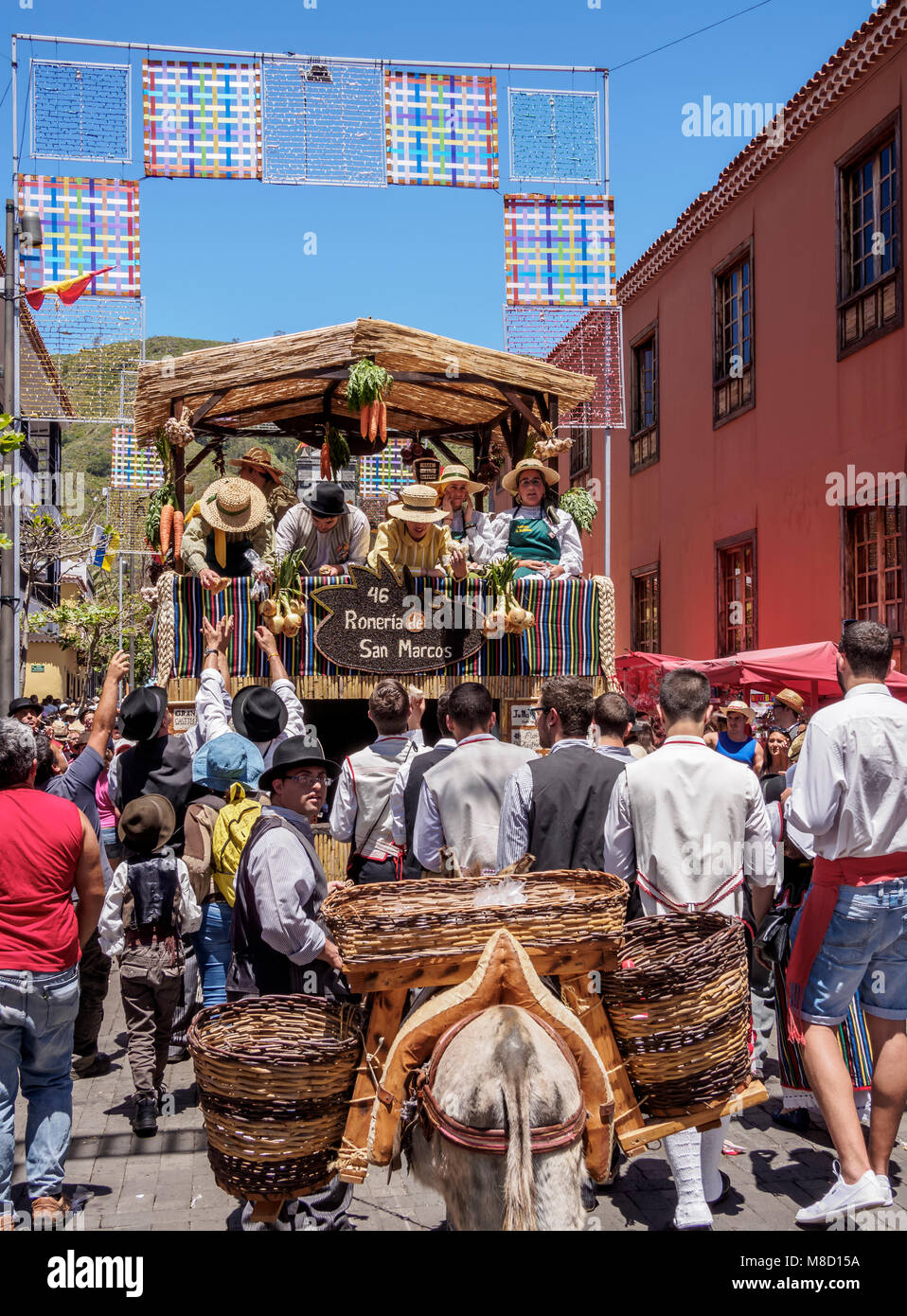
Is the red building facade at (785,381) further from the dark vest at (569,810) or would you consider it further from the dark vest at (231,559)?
the dark vest at (569,810)

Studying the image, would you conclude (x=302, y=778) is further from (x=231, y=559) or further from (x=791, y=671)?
(x=791, y=671)

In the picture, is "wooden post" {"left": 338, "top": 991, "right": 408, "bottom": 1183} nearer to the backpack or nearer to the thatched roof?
the backpack

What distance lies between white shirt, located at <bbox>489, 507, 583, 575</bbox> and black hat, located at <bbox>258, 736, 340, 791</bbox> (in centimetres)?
462

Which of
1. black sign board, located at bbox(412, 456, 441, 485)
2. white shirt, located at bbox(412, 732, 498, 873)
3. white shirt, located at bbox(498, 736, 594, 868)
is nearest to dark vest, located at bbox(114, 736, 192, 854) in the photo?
white shirt, located at bbox(412, 732, 498, 873)

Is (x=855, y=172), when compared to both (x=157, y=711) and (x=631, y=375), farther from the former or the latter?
(x=157, y=711)

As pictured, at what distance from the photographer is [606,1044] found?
315cm

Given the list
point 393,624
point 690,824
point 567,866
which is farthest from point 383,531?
point 690,824

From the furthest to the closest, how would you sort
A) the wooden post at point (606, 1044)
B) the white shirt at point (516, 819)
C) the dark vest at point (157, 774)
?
the dark vest at point (157, 774), the white shirt at point (516, 819), the wooden post at point (606, 1044)

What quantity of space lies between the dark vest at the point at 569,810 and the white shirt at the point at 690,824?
0.31 m

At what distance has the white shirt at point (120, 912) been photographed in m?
5.38

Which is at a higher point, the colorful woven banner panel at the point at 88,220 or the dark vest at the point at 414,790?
the colorful woven banner panel at the point at 88,220

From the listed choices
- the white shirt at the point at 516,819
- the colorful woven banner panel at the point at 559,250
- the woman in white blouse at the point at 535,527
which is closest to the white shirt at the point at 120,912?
the white shirt at the point at 516,819

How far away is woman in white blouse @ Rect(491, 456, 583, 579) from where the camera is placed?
8.80 m

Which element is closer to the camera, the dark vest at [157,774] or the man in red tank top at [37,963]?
the man in red tank top at [37,963]
